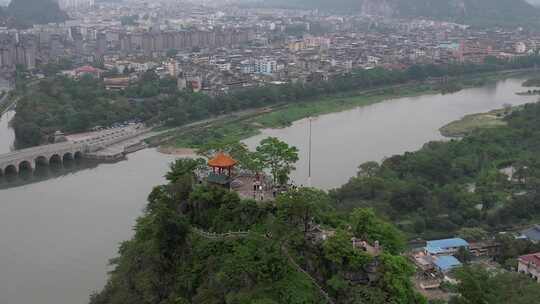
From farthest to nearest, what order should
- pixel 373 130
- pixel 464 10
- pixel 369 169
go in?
pixel 464 10 → pixel 373 130 → pixel 369 169

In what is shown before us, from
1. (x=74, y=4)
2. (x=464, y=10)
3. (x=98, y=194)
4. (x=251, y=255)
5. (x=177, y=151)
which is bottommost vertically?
(x=98, y=194)

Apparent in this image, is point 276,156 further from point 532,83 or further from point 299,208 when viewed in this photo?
point 532,83

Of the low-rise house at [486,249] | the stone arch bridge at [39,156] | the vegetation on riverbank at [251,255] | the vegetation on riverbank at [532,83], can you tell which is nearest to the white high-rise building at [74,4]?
the vegetation on riverbank at [532,83]

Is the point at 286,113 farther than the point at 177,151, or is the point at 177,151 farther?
the point at 286,113

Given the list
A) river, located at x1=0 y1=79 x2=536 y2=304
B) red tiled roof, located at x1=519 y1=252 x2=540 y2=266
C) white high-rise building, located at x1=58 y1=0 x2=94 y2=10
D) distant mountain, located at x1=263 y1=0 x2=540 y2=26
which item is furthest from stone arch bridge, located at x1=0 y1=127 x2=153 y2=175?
white high-rise building, located at x1=58 y1=0 x2=94 y2=10

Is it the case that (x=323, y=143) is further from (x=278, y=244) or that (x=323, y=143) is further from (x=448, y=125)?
(x=278, y=244)

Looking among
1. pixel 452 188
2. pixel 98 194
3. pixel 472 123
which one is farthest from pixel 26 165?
pixel 472 123
